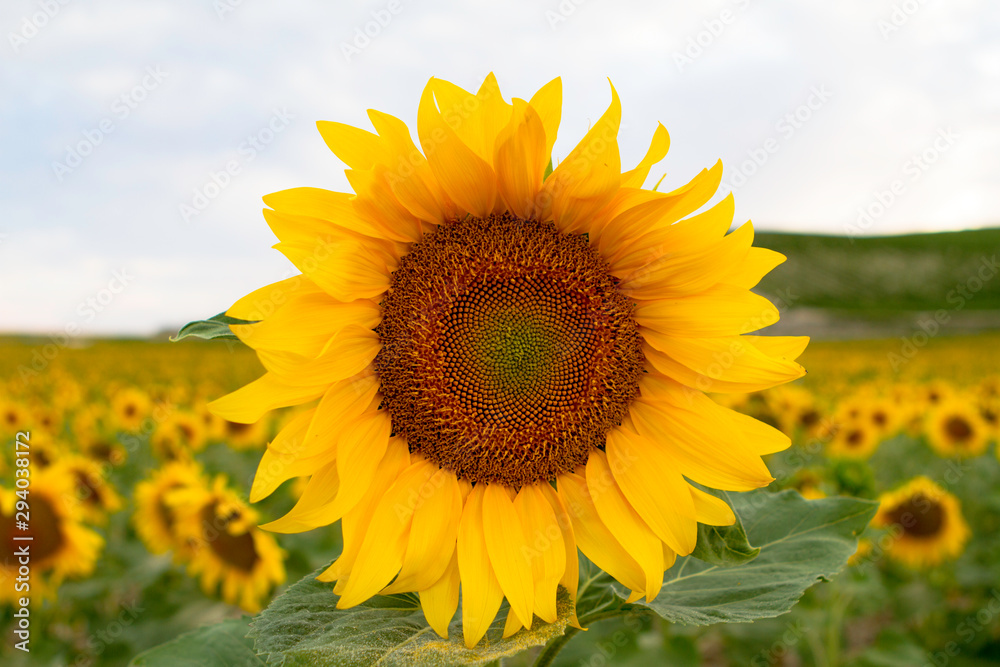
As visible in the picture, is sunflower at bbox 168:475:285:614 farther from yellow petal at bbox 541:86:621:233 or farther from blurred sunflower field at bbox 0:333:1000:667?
yellow petal at bbox 541:86:621:233

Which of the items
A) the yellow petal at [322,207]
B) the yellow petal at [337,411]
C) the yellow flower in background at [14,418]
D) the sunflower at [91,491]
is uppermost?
the yellow petal at [322,207]

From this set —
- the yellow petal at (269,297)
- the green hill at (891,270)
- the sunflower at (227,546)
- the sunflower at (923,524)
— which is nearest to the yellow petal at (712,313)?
the yellow petal at (269,297)

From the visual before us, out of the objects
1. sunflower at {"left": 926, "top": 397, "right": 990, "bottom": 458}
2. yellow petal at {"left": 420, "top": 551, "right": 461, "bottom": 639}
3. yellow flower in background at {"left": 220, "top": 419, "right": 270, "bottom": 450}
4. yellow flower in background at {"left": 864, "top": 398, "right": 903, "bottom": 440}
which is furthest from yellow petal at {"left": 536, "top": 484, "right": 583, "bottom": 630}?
sunflower at {"left": 926, "top": 397, "right": 990, "bottom": 458}

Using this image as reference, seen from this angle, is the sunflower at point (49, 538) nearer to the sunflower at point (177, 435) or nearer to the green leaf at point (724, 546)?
the sunflower at point (177, 435)

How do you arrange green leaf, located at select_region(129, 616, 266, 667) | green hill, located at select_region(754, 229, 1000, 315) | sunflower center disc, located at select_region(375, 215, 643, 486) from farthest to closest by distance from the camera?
green hill, located at select_region(754, 229, 1000, 315)
green leaf, located at select_region(129, 616, 266, 667)
sunflower center disc, located at select_region(375, 215, 643, 486)

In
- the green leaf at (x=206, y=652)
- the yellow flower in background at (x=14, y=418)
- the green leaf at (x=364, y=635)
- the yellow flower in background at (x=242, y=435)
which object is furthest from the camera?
the yellow flower in background at (x=14, y=418)

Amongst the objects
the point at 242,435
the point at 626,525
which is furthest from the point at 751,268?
the point at 242,435
